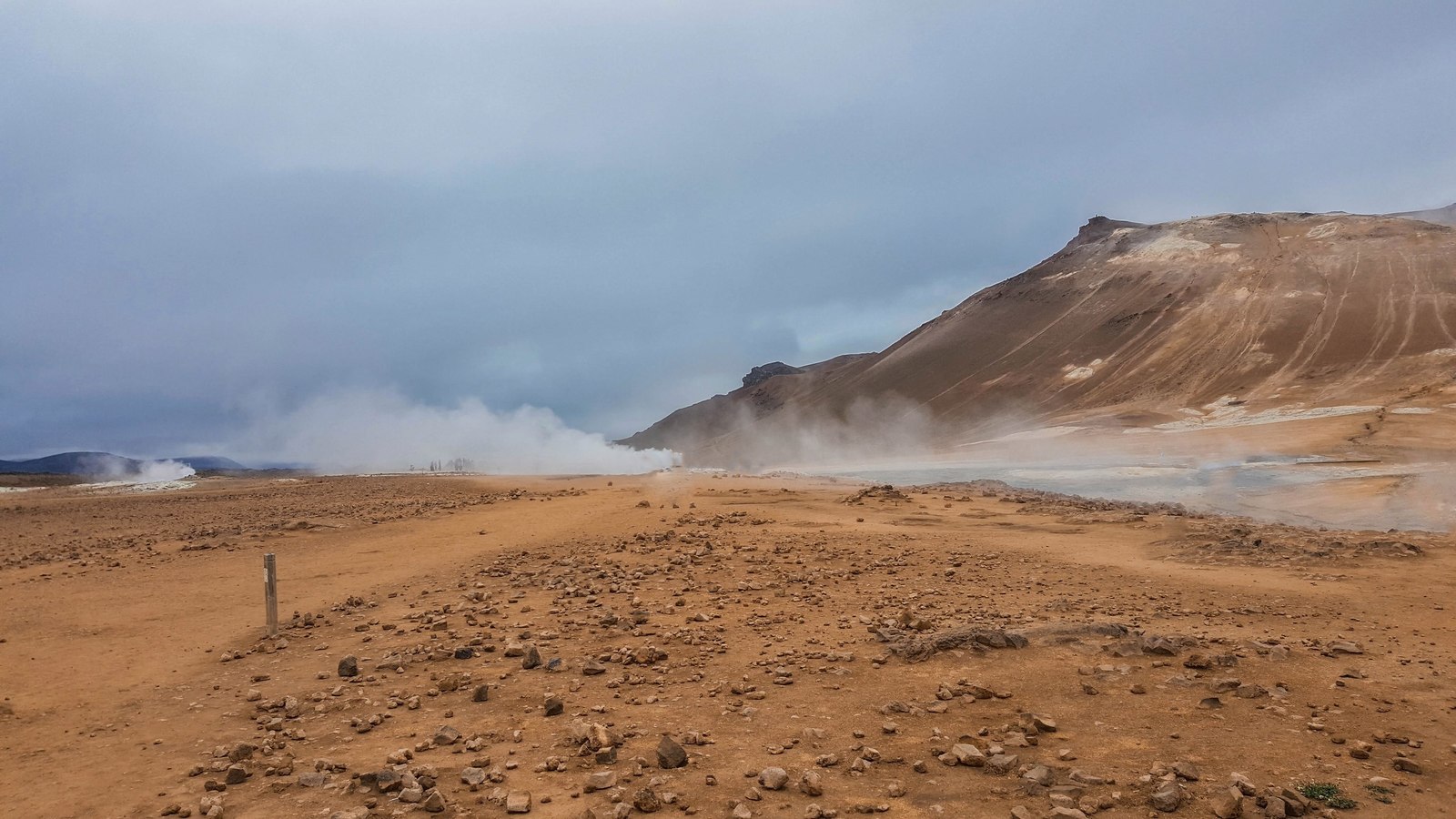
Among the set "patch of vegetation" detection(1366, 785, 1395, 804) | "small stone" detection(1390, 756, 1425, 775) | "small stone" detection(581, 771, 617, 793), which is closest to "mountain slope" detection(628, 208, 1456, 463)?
"small stone" detection(1390, 756, 1425, 775)

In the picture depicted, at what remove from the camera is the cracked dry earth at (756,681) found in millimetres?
5059

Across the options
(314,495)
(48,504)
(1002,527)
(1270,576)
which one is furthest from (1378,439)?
(48,504)

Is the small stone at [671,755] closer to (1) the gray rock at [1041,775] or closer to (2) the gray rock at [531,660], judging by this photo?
(1) the gray rock at [1041,775]

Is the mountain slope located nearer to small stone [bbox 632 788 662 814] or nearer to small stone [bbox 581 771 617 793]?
small stone [bbox 581 771 617 793]

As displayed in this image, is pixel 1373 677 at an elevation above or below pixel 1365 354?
below

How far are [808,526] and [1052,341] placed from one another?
3400 inches

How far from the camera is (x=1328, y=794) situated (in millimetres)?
4637

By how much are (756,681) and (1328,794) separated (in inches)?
168

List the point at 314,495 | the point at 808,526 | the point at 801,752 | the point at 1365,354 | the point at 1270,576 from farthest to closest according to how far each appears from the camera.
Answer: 1. the point at 1365,354
2. the point at 314,495
3. the point at 808,526
4. the point at 1270,576
5. the point at 801,752

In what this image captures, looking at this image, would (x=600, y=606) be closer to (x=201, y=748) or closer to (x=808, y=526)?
(x=201, y=748)

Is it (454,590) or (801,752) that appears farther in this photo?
(454,590)

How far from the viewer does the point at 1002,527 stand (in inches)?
707

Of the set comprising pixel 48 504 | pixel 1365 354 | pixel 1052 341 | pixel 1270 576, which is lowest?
pixel 1270 576

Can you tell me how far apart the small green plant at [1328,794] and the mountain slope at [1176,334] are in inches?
2437
